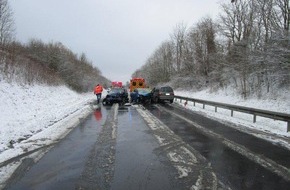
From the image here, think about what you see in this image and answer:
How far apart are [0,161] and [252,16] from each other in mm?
31535

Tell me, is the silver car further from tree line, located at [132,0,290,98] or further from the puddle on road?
the puddle on road

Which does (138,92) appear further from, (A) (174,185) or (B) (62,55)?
(A) (174,185)

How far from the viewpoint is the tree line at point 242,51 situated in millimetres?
22812

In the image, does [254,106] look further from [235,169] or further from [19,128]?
[235,169]

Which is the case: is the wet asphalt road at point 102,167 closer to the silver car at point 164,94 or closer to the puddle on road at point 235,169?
the puddle on road at point 235,169

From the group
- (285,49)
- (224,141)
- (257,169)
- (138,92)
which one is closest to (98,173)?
(257,169)

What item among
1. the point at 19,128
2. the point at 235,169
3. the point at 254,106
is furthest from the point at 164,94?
the point at 235,169

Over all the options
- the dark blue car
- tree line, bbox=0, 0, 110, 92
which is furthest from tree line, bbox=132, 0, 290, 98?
tree line, bbox=0, 0, 110, 92

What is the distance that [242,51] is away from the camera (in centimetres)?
3173

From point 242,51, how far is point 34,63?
855 inches

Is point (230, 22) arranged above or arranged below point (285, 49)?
above

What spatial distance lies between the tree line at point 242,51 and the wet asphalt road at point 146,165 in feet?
41.5

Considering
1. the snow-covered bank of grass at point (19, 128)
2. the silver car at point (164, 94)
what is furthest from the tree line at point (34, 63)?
the silver car at point (164, 94)

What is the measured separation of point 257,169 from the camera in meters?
7.38
